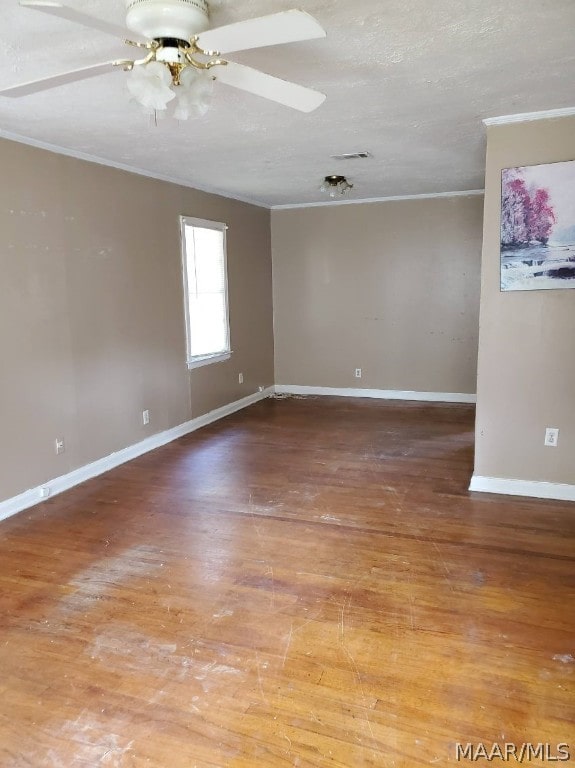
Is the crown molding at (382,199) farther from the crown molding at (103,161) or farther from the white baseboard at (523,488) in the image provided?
the white baseboard at (523,488)

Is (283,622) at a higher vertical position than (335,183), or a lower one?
lower

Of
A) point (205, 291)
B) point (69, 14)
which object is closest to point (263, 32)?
point (69, 14)

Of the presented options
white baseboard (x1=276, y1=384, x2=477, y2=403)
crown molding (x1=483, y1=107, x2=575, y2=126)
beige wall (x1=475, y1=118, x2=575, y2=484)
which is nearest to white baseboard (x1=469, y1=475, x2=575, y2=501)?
beige wall (x1=475, y1=118, x2=575, y2=484)

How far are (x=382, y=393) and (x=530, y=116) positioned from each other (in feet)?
13.1

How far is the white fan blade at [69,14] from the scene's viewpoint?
4.72 feet

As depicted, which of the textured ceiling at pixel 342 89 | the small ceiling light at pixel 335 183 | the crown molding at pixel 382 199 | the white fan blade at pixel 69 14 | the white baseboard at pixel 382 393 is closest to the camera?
the white fan blade at pixel 69 14

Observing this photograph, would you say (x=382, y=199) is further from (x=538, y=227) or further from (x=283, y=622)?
(x=283, y=622)

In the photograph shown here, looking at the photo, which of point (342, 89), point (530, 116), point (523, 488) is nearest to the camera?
point (342, 89)

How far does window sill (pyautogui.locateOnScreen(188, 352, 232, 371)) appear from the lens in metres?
5.47

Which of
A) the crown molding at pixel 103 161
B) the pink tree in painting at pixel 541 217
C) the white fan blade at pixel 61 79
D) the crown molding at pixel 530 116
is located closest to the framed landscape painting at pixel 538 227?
the pink tree in painting at pixel 541 217

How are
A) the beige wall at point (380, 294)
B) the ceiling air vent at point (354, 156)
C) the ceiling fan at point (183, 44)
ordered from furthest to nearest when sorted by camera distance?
the beige wall at point (380, 294), the ceiling air vent at point (354, 156), the ceiling fan at point (183, 44)

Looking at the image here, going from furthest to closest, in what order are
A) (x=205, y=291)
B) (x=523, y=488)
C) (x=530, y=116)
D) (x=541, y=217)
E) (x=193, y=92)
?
(x=205, y=291)
(x=523, y=488)
(x=541, y=217)
(x=530, y=116)
(x=193, y=92)

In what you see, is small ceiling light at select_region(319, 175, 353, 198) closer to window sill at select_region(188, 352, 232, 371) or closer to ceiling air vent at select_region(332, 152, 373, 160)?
ceiling air vent at select_region(332, 152, 373, 160)

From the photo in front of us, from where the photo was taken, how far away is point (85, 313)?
4.11 metres
